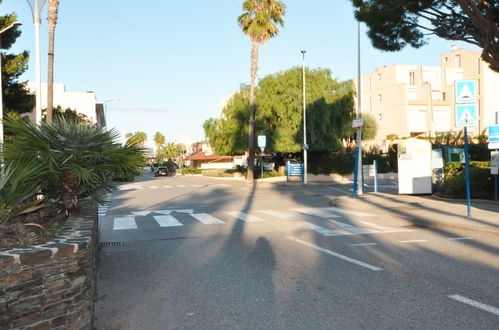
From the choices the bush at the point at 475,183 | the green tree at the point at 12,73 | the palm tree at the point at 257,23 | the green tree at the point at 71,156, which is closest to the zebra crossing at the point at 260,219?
the bush at the point at 475,183

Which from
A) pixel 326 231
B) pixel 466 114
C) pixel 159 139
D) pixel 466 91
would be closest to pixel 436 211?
pixel 466 114

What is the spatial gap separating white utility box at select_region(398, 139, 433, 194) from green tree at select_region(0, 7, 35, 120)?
66.7ft

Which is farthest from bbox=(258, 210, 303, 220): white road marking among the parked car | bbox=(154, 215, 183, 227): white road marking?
the parked car

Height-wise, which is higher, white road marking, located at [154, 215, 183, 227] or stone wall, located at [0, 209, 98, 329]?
stone wall, located at [0, 209, 98, 329]

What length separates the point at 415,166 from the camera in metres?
18.4

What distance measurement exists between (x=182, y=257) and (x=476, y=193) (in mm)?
12541

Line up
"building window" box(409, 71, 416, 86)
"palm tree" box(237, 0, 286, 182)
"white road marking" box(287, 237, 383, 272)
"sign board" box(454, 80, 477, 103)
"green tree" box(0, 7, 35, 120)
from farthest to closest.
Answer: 1. "building window" box(409, 71, 416, 86)
2. "palm tree" box(237, 0, 286, 182)
3. "green tree" box(0, 7, 35, 120)
4. "sign board" box(454, 80, 477, 103)
5. "white road marking" box(287, 237, 383, 272)

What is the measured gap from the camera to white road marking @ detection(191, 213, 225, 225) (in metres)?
12.4

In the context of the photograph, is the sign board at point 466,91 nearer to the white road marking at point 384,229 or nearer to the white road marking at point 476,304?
the white road marking at point 384,229

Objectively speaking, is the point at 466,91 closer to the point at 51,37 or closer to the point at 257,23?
the point at 51,37

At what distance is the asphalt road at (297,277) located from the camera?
4656mm

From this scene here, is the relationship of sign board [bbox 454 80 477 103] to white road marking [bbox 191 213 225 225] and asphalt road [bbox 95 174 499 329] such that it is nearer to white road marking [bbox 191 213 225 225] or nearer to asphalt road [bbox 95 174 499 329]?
asphalt road [bbox 95 174 499 329]

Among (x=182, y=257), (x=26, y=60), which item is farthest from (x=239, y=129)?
(x=182, y=257)

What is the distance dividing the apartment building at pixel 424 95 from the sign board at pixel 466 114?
163 feet
